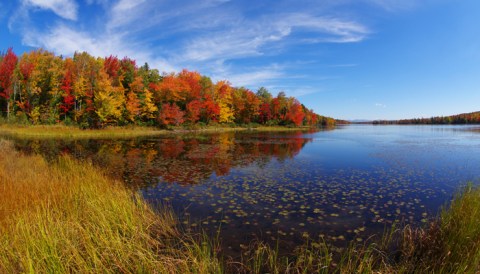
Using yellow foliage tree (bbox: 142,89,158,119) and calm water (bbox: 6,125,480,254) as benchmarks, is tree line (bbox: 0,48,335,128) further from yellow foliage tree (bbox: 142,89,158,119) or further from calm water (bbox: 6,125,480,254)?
calm water (bbox: 6,125,480,254)

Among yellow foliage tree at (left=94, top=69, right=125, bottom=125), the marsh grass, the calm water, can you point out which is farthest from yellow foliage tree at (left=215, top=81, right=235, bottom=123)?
the marsh grass

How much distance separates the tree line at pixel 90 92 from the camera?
49875 mm

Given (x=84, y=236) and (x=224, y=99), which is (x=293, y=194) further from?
(x=224, y=99)

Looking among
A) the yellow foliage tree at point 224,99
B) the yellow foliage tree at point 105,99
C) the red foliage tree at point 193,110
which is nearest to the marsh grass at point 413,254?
the yellow foliage tree at point 105,99

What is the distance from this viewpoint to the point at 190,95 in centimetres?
6869

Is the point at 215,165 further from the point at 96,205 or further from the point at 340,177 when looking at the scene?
the point at 96,205

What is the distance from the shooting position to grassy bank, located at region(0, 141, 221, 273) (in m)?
4.55

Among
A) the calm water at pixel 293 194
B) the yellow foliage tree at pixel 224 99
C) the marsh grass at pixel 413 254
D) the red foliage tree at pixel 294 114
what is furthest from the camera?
the red foliage tree at pixel 294 114

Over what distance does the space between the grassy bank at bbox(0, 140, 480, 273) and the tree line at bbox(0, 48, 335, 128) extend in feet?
151

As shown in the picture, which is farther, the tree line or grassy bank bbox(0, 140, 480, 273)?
the tree line

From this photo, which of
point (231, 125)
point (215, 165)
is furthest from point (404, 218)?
point (231, 125)

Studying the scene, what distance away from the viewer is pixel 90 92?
166ft

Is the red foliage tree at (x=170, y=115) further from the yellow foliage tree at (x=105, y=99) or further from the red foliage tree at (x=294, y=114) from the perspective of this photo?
the red foliage tree at (x=294, y=114)

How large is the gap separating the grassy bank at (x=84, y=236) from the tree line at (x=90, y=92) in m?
45.2
